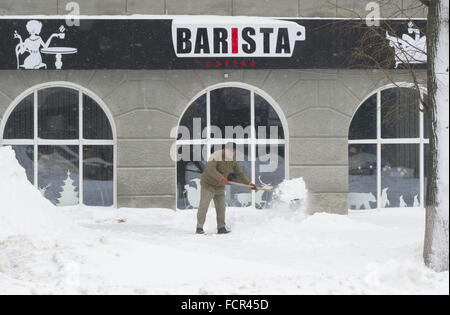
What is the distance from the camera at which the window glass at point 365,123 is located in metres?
13.7

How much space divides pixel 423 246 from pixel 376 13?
7.18m

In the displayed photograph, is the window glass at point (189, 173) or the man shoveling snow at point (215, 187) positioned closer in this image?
the man shoveling snow at point (215, 187)

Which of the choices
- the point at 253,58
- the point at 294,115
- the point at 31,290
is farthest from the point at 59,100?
the point at 31,290

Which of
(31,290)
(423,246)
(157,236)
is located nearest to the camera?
(31,290)

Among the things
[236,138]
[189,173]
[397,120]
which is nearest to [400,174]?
[397,120]

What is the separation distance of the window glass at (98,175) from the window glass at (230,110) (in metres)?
2.54

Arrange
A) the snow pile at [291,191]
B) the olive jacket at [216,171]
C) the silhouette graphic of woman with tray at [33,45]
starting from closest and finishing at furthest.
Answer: the olive jacket at [216,171]
the snow pile at [291,191]
the silhouette graphic of woman with tray at [33,45]

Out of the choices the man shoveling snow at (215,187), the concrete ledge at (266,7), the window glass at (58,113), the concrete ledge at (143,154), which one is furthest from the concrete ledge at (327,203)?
the window glass at (58,113)

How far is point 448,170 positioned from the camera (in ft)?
23.5

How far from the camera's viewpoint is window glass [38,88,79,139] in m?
13.3

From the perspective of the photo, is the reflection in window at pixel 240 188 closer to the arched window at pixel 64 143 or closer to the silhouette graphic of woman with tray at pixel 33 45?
the arched window at pixel 64 143

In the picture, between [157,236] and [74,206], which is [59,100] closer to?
[74,206]

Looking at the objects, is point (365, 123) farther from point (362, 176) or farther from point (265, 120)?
point (265, 120)

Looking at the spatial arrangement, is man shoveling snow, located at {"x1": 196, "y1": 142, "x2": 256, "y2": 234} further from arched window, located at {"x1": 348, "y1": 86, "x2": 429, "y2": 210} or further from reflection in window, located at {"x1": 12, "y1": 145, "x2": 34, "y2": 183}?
reflection in window, located at {"x1": 12, "y1": 145, "x2": 34, "y2": 183}
